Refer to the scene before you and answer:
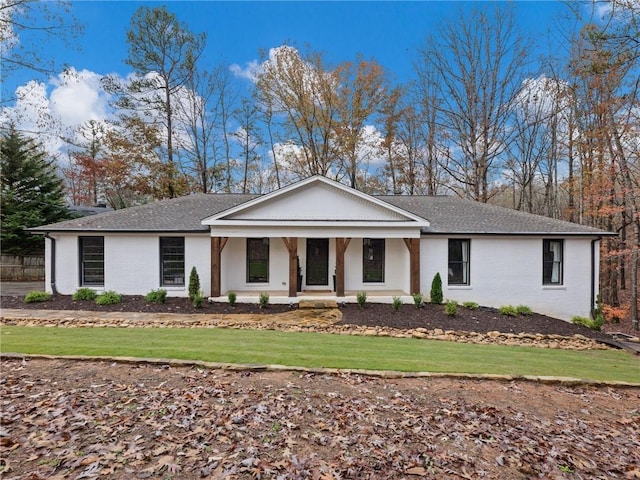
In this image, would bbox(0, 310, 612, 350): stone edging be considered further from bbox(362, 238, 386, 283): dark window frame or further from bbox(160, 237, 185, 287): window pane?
bbox(362, 238, 386, 283): dark window frame

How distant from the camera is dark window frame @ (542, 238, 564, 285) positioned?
12.7 m

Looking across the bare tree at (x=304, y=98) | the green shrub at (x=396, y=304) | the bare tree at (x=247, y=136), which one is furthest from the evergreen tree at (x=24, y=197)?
the green shrub at (x=396, y=304)

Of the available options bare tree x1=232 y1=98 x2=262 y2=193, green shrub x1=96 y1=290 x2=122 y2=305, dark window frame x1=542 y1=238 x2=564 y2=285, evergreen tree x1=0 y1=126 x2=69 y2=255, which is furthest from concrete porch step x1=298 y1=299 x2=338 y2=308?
bare tree x1=232 y1=98 x2=262 y2=193

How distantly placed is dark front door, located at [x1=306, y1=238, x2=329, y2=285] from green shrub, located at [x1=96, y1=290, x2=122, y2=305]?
7291mm

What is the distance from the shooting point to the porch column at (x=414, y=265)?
40.2ft

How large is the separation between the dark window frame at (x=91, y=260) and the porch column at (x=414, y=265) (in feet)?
40.1

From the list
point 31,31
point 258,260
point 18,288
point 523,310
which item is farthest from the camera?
point 18,288

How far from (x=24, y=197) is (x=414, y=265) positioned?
23154 millimetres

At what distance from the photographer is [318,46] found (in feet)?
76.2

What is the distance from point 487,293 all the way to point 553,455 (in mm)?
10053

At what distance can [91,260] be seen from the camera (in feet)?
40.9

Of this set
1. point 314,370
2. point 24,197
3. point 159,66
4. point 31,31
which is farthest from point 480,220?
point 24,197

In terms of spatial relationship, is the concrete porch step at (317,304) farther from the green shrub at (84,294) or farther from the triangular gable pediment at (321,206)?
the green shrub at (84,294)

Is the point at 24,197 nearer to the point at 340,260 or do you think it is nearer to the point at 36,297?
the point at 36,297
